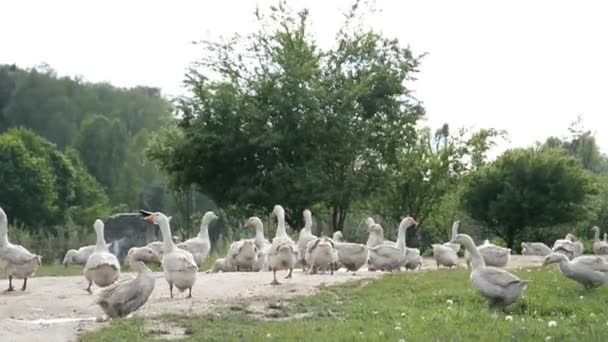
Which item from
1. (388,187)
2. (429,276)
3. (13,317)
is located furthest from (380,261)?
(388,187)

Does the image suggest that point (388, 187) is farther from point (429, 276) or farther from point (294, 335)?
point (294, 335)

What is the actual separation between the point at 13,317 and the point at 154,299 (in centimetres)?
317

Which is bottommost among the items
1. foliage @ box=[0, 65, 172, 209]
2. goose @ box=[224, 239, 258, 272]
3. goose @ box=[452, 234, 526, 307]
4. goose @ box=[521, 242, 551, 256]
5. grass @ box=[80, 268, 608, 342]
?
grass @ box=[80, 268, 608, 342]

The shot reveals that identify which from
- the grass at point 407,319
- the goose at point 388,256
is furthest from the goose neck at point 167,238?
the goose at point 388,256

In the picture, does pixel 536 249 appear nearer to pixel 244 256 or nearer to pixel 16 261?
pixel 244 256

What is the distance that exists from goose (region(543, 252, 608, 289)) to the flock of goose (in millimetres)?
17

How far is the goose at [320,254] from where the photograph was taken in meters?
22.7

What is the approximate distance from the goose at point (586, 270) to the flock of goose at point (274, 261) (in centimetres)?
2

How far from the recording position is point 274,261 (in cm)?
2109

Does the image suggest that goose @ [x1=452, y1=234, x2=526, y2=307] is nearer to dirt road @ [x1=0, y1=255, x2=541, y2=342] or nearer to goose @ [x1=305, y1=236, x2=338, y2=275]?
dirt road @ [x1=0, y1=255, x2=541, y2=342]

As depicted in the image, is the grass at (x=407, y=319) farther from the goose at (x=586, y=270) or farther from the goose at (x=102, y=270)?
the goose at (x=102, y=270)

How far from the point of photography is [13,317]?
14.7 meters

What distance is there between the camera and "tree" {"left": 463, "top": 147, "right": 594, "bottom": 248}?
45812 mm

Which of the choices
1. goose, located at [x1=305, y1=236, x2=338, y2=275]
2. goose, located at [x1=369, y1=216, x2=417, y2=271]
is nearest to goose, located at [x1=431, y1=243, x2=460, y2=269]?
goose, located at [x1=369, y1=216, x2=417, y2=271]
